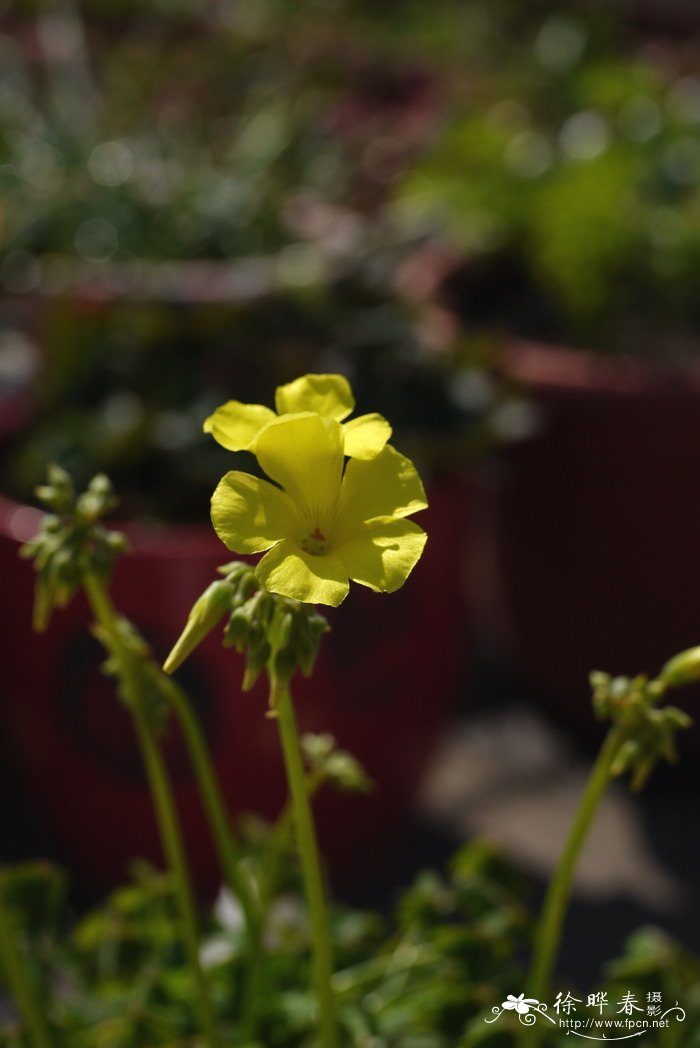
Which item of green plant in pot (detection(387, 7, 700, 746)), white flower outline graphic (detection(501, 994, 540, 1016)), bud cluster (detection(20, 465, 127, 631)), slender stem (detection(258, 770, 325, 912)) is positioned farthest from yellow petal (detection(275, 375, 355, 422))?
green plant in pot (detection(387, 7, 700, 746))

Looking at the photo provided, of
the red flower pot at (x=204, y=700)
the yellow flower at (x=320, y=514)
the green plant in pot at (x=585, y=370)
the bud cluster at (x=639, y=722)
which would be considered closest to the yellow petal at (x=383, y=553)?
the yellow flower at (x=320, y=514)

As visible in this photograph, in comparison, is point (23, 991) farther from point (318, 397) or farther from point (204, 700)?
point (204, 700)

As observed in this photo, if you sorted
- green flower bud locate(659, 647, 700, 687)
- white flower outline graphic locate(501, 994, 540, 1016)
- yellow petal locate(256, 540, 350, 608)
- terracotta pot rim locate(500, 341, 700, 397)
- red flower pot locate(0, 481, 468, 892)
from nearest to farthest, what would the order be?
yellow petal locate(256, 540, 350, 608)
green flower bud locate(659, 647, 700, 687)
white flower outline graphic locate(501, 994, 540, 1016)
red flower pot locate(0, 481, 468, 892)
terracotta pot rim locate(500, 341, 700, 397)

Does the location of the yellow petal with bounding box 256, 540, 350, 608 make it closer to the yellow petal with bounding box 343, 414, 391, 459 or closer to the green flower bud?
the yellow petal with bounding box 343, 414, 391, 459

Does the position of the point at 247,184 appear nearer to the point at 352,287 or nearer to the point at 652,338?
the point at 352,287

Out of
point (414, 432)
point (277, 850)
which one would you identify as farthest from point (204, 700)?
point (277, 850)

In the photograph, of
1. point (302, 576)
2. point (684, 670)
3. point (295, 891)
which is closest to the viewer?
point (302, 576)
